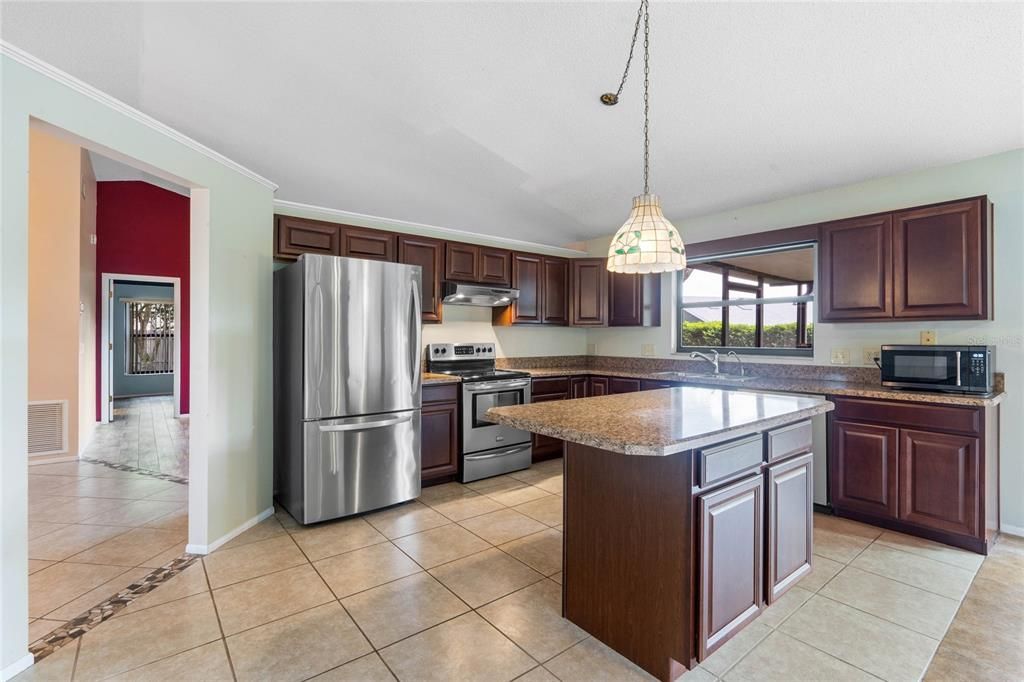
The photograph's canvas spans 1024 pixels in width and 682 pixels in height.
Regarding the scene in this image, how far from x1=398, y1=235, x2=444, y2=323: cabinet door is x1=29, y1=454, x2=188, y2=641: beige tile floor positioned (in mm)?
2322

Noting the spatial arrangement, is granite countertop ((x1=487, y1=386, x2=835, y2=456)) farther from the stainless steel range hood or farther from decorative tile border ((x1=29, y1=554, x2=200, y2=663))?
the stainless steel range hood

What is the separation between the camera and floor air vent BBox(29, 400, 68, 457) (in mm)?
4570

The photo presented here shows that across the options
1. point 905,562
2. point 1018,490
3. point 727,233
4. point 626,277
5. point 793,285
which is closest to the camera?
point 905,562

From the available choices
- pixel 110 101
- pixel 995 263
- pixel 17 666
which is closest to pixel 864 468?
pixel 995 263

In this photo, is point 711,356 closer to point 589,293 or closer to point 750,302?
point 750,302

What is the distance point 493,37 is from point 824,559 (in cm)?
314

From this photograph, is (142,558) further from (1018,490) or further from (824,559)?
(1018,490)

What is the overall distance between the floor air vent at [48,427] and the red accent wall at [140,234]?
2.04 m

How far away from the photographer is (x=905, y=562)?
2.53m

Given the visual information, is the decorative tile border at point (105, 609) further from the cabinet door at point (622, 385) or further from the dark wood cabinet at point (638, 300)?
the dark wood cabinet at point (638, 300)

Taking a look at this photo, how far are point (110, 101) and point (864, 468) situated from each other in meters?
4.58

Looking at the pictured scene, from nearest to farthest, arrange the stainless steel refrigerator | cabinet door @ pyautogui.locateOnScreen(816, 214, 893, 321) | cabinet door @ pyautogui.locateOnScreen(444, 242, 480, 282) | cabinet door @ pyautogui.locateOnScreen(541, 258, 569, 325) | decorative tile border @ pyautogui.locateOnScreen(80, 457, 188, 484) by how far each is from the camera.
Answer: the stainless steel refrigerator → cabinet door @ pyautogui.locateOnScreen(816, 214, 893, 321) → decorative tile border @ pyautogui.locateOnScreen(80, 457, 188, 484) → cabinet door @ pyautogui.locateOnScreen(444, 242, 480, 282) → cabinet door @ pyautogui.locateOnScreen(541, 258, 569, 325)

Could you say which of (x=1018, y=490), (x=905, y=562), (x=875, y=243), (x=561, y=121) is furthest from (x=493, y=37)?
(x=1018, y=490)

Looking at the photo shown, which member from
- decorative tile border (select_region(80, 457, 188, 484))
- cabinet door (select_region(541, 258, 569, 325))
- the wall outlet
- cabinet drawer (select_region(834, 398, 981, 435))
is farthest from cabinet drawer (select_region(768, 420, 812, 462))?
decorative tile border (select_region(80, 457, 188, 484))
